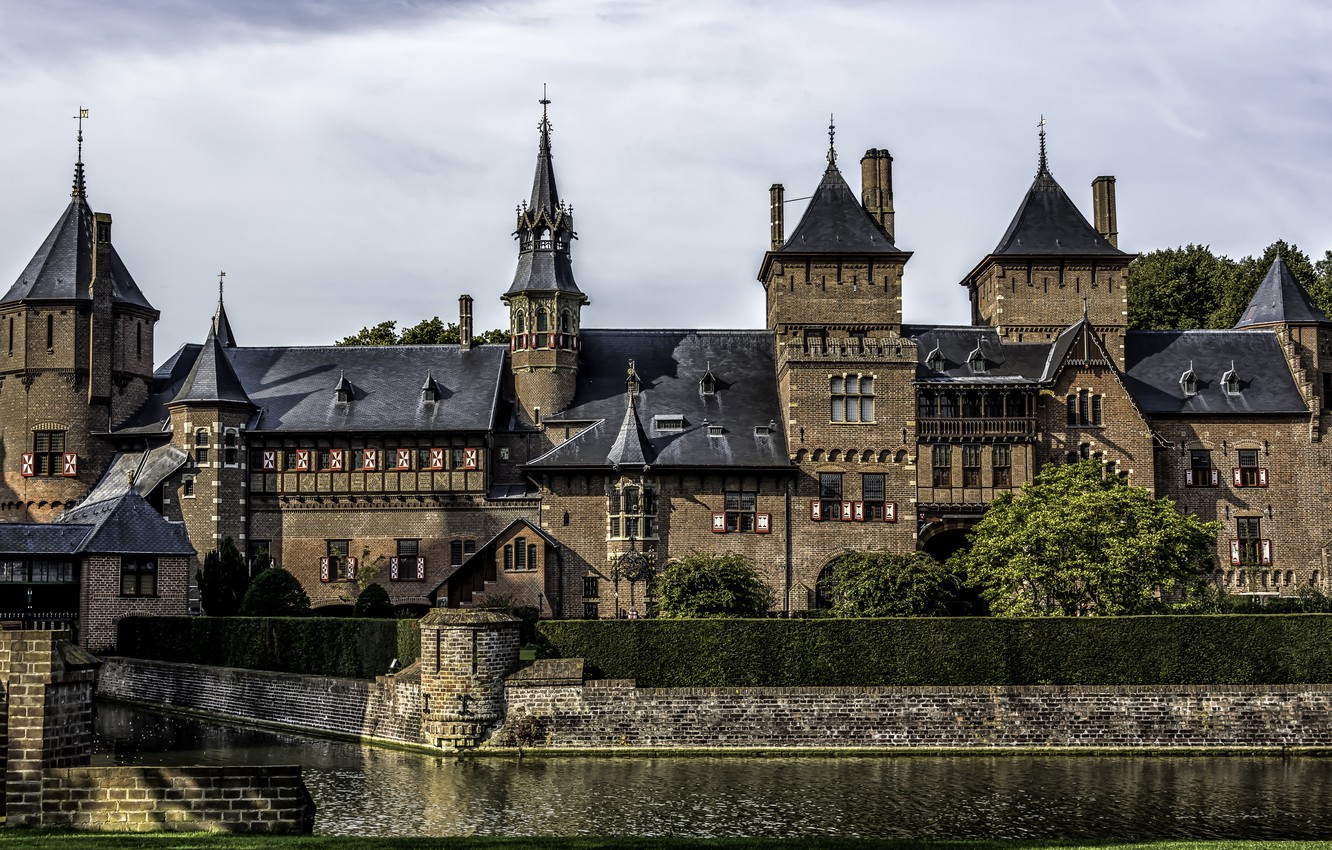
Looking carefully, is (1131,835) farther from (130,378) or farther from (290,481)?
(130,378)

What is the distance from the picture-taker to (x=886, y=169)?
182 feet

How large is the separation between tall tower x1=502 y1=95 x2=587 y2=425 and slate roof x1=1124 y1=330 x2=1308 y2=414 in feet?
66.8

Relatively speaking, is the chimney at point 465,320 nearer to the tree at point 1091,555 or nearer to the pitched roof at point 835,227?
the pitched roof at point 835,227

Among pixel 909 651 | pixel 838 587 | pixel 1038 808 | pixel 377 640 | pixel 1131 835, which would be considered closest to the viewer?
pixel 1131 835

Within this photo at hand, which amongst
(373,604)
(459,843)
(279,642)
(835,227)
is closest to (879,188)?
(835,227)

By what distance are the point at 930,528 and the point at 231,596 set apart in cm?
2296

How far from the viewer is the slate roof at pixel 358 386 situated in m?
51.8

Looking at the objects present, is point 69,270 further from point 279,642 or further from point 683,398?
point 683,398

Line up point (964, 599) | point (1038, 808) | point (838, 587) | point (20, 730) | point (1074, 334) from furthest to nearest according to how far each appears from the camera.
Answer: point (1074, 334) → point (964, 599) → point (838, 587) → point (1038, 808) → point (20, 730)

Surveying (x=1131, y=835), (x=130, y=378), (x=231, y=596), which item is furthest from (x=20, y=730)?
(x=130, y=378)

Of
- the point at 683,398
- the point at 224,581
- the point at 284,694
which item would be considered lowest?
the point at 284,694

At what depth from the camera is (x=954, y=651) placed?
34.3 metres

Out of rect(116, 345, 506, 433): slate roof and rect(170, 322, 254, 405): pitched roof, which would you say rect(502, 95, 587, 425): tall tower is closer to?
rect(116, 345, 506, 433): slate roof

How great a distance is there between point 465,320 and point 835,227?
47.2ft
